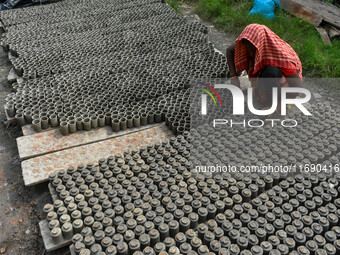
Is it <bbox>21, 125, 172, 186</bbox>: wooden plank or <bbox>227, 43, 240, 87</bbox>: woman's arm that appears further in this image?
<bbox>227, 43, 240, 87</bbox>: woman's arm

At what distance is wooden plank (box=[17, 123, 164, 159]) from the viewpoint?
4.17 meters

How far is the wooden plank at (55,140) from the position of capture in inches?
164

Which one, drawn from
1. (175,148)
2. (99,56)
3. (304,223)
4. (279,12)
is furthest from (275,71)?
(279,12)

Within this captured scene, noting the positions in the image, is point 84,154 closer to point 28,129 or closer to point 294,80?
point 28,129

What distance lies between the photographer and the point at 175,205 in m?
3.18

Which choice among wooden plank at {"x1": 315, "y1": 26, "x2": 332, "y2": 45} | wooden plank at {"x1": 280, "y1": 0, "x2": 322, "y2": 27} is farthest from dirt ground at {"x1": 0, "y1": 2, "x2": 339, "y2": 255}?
wooden plank at {"x1": 280, "y1": 0, "x2": 322, "y2": 27}

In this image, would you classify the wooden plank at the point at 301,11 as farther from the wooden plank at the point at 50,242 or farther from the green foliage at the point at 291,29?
the wooden plank at the point at 50,242

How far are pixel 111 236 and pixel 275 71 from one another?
286 centimetres

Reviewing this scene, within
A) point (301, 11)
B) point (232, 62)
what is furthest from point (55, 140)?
point (301, 11)

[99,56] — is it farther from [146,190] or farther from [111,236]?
[111,236]

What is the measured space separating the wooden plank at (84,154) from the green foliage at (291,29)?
3764mm

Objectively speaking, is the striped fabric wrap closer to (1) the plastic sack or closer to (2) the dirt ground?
(2) the dirt ground

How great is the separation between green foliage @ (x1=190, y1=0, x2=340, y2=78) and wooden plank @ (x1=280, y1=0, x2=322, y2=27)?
0.13 m

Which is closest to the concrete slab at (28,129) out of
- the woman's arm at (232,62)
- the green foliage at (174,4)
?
the woman's arm at (232,62)
